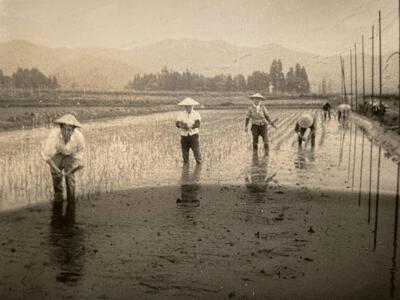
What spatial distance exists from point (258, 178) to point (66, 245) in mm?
3893

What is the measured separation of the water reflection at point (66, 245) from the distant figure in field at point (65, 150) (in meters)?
0.37

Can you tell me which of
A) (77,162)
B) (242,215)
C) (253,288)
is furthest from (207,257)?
(77,162)

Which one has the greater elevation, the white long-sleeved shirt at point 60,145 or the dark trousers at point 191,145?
the white long-sleeved shirt at point 60,145

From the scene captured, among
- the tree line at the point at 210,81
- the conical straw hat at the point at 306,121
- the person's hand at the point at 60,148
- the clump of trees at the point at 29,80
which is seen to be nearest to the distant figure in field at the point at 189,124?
the clump of trees at the point at 29,80

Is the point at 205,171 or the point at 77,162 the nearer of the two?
the point at 77,162

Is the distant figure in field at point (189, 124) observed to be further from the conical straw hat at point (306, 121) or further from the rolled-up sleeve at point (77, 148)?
the conical straw hat at point (306, 121)

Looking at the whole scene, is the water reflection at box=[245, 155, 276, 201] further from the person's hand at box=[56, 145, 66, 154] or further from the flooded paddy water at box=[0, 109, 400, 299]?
the person's hand at box=[56, 145, 66, 154]

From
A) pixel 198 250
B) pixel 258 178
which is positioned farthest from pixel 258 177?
pixel 198 250

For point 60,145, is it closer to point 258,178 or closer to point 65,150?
point 65,150

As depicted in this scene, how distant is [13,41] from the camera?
20.7ft

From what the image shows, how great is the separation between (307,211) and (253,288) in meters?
2.20

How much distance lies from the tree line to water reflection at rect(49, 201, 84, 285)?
223 inches

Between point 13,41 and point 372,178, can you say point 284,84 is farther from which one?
point 13,41

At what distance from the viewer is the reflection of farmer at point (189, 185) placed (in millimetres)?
6008
